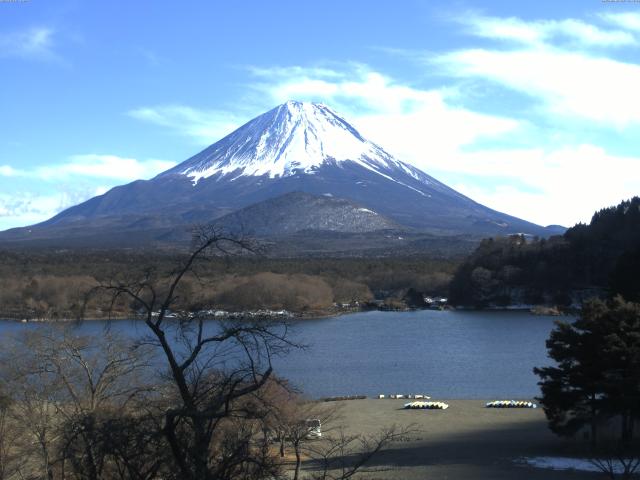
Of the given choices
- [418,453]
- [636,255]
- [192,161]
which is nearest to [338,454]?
[418,453]

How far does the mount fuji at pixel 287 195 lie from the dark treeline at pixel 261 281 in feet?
118

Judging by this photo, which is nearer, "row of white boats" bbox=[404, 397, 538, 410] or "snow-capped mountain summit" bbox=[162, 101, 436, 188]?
"row of white boats" bbox=[404, 397, 538, 410]

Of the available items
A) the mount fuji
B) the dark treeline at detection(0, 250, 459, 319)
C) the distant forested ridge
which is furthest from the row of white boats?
the mount fuji

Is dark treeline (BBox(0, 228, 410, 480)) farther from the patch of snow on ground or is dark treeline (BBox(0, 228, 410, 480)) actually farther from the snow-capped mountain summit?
the snow-capped mountain summit

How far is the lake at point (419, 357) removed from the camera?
83.9 feet

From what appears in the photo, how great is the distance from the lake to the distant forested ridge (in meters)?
9.23

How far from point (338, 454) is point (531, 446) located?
11.6 feet

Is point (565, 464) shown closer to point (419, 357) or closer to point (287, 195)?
point (419, 357)

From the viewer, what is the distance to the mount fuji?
125625 millimetres

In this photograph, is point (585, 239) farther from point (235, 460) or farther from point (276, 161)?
point (276, 161)

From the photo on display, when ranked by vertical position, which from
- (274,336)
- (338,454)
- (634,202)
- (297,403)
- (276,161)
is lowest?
(338,454)

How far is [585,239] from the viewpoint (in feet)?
194

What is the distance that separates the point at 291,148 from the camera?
15962 centimetres

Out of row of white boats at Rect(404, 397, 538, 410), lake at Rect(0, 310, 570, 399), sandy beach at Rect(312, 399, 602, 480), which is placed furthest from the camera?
lake at Rect(0, 310, 570, 399)
